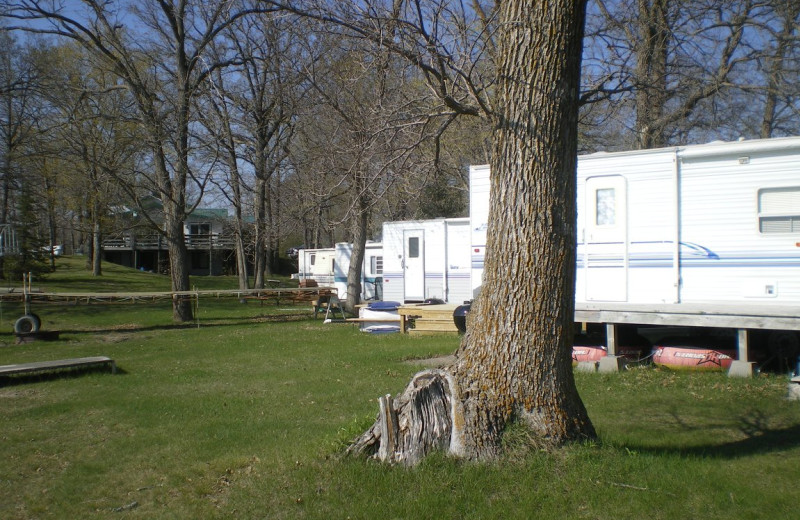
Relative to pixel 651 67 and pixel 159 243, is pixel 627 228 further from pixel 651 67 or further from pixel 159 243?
pixel 159 243

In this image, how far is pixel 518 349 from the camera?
15.6ft

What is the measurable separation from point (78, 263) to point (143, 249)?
622 centimetres

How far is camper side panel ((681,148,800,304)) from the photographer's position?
951 centimetres

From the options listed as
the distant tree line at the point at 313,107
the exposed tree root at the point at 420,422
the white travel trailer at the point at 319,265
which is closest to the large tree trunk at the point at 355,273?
the distant tree line at the point at 313,107

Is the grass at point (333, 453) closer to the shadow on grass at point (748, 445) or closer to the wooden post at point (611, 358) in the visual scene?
the shadow on grass at point (748, 445)

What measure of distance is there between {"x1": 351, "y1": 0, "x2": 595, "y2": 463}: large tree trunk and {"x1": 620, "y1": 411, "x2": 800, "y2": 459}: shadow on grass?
2.86 feet

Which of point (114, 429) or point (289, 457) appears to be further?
point (114, 429)

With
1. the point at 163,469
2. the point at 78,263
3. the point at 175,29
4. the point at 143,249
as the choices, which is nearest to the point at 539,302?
the point at 163,469

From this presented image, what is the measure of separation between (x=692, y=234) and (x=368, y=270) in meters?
14.4

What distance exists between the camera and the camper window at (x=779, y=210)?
9.50 meters

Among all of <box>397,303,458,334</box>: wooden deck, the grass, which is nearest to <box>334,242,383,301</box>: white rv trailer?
<box>397,303,458,334</box>: wooden deck

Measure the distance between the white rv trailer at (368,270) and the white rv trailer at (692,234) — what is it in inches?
492

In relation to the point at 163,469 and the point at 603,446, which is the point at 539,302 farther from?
the point at 163,469

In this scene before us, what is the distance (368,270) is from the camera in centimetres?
2333
